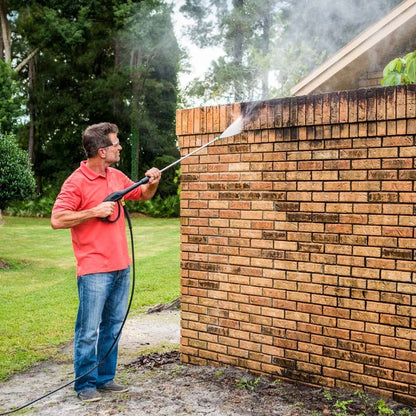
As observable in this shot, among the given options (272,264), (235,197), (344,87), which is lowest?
(272,264)

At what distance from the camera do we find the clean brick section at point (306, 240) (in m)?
3.74

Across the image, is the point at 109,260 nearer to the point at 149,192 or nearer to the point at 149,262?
the point at 149,192

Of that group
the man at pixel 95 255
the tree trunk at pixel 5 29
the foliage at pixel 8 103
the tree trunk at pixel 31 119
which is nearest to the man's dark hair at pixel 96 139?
the man at pixel 95 255

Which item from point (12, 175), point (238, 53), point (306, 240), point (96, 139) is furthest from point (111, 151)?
point (238, 53)

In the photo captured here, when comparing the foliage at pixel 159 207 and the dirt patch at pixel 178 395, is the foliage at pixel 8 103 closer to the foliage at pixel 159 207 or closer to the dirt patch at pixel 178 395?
the foliage at pixel 159 207

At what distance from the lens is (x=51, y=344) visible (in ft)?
A: 20.4

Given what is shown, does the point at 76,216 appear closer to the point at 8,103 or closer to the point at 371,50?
the point at 371,50

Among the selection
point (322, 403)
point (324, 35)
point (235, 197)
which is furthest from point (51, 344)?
point (324, 35)

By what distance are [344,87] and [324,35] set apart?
29.3 ft

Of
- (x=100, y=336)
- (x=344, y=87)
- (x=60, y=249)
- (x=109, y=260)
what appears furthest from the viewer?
(x=60, y=249)

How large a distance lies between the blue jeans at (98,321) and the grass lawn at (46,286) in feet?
4.16

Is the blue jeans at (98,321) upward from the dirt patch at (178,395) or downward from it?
upward

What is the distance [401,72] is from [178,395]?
340cm

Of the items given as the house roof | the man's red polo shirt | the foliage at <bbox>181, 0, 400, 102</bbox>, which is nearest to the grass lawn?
the man's red polo shirt
